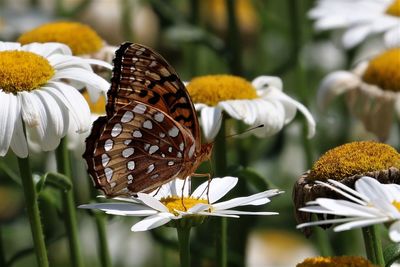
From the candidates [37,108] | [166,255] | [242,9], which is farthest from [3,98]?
[242,9]

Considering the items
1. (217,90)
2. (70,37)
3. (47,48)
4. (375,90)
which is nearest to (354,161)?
(217,90)

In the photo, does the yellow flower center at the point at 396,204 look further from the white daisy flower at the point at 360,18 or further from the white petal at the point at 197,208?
the white daisy flower at the point at 360,18

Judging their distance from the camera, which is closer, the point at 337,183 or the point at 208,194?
the point at 337,183

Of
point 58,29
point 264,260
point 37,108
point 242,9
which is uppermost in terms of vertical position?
point 242,9

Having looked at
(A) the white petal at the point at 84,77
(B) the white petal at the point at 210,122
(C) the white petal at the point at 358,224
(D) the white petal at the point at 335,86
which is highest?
(D) the white petal at the point at 335,86

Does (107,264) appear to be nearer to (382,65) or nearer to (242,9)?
(382,65)

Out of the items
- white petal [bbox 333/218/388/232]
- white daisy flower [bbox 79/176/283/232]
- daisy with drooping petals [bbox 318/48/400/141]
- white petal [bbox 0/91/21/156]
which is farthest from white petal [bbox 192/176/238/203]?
daisy with drooping petals [bbox 318/48/400/141]

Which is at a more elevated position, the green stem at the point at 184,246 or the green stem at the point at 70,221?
the green stem at the point at 70,221

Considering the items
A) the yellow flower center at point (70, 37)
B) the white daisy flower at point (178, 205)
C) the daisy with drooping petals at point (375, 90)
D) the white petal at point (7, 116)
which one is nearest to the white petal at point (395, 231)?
the white daisy flower at point (178, 205)
